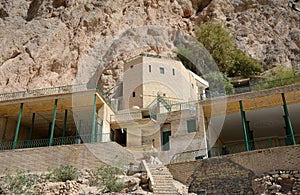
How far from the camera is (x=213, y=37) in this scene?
34.9 metres

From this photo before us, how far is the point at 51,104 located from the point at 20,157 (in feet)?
14.7

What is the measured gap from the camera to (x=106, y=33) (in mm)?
32375

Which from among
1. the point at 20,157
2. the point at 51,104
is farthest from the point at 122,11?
the point at 20,157

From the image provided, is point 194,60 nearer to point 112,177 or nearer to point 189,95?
point 189,95

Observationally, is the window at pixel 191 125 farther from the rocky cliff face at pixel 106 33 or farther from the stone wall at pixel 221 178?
the rocky cliff face at pixel 106 33

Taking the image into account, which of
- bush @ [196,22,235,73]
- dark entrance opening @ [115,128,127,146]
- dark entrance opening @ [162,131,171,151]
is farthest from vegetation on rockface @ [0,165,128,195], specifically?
bush @ [196,22,235,73]

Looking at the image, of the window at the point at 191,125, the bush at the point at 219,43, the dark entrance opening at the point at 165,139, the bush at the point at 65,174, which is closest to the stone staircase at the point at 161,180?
the bush at the point at 65,174

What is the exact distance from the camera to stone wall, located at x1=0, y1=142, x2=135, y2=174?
50.9ft

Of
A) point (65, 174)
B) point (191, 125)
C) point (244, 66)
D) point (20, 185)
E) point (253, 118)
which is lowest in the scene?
point (20, 185)

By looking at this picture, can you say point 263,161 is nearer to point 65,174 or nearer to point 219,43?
point 65,174

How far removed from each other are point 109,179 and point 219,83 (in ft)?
71.9

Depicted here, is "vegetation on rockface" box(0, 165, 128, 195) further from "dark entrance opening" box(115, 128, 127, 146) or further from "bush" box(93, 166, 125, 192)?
"dark entrance opening" box(115, 128, 127, 146)

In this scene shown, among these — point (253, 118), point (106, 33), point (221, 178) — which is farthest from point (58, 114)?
point (253, 118)

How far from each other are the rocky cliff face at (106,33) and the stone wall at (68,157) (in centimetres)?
1147
